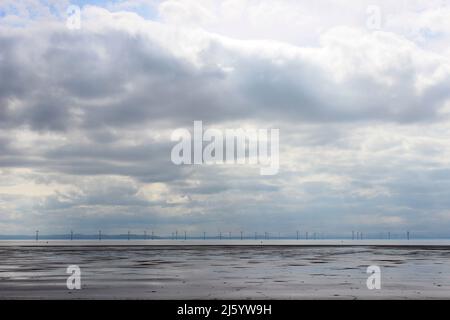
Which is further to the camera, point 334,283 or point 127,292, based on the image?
point 334,283

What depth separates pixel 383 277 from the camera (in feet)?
185

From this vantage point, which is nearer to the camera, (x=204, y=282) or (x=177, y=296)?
(x=177, y=296)

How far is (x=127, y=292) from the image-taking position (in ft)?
→ 137

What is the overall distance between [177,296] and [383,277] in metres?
26.8
